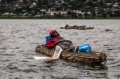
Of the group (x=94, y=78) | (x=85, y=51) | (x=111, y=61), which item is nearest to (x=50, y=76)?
(x=94, y=78)

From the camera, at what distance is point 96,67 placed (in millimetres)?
28734

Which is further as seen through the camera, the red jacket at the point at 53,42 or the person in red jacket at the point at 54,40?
the red jacket at the point at 53,42

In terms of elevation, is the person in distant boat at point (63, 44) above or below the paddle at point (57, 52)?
above

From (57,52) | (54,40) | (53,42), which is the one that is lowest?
(57,52)

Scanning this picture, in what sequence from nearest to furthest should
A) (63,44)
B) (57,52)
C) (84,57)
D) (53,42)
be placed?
1. (84,57)
2. (57,52)
3. (63,44)
4. (53,42)

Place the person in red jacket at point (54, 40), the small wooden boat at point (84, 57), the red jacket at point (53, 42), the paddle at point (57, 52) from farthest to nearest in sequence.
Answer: the red jacket at point (53, 42), the person in red jacket at point (54, 40), the paddle at point (57, 52), the small wooden boat at point (84, 57)

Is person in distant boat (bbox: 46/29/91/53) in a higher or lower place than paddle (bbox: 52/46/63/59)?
higher

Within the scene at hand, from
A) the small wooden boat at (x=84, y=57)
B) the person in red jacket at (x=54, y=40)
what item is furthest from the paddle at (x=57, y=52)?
the person in red jacket at (x=54, y=40)

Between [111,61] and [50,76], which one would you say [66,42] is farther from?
[50,76]

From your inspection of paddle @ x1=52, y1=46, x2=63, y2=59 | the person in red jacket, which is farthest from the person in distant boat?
paddle @ x1=52, y1=46, x2=63, y2=59

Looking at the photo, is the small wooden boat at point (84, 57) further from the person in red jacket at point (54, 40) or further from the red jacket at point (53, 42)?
the red jacket at point (53, 42)

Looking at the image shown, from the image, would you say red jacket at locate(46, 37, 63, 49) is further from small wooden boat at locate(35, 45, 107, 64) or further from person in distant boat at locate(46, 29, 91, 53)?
small wooden boat at locate(35, 45, 107, 64)

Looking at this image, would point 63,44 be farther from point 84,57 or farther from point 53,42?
point 84,57

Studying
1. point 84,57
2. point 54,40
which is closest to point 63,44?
point 54,40
